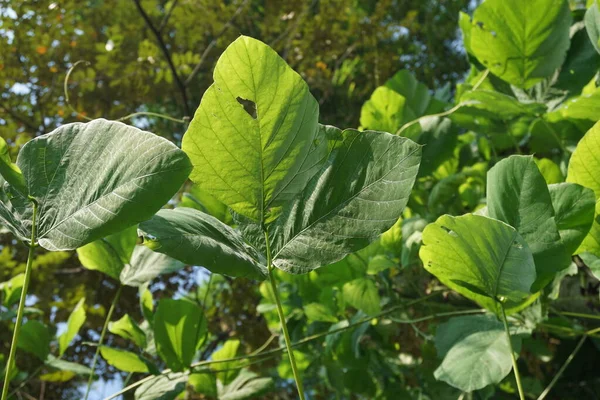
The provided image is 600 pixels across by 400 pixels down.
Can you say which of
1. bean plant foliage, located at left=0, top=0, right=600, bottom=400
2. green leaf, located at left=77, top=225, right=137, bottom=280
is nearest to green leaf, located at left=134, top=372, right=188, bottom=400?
bean plant foliage, located at left=0, top=0, right=600, bottom=400

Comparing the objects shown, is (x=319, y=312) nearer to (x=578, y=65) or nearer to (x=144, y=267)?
(x=144, y=267)

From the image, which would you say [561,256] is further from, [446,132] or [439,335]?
[446,132]

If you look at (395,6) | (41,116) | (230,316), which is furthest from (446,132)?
(395,6)

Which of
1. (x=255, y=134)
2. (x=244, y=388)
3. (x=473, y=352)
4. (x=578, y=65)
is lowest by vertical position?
(x=244, y=388)

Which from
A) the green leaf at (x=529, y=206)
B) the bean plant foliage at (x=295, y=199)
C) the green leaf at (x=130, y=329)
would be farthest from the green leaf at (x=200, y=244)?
the green leaf at (x=130, y=329)

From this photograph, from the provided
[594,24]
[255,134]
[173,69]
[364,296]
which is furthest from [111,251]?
[173,69]

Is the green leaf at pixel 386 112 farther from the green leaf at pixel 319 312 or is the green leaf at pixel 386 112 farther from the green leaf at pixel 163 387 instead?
the green leaf at pixel 163 387

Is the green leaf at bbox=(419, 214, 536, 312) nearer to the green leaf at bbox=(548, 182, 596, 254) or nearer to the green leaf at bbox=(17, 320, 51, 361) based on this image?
the green leaf at bbox=(548, 182, 596, 254)
